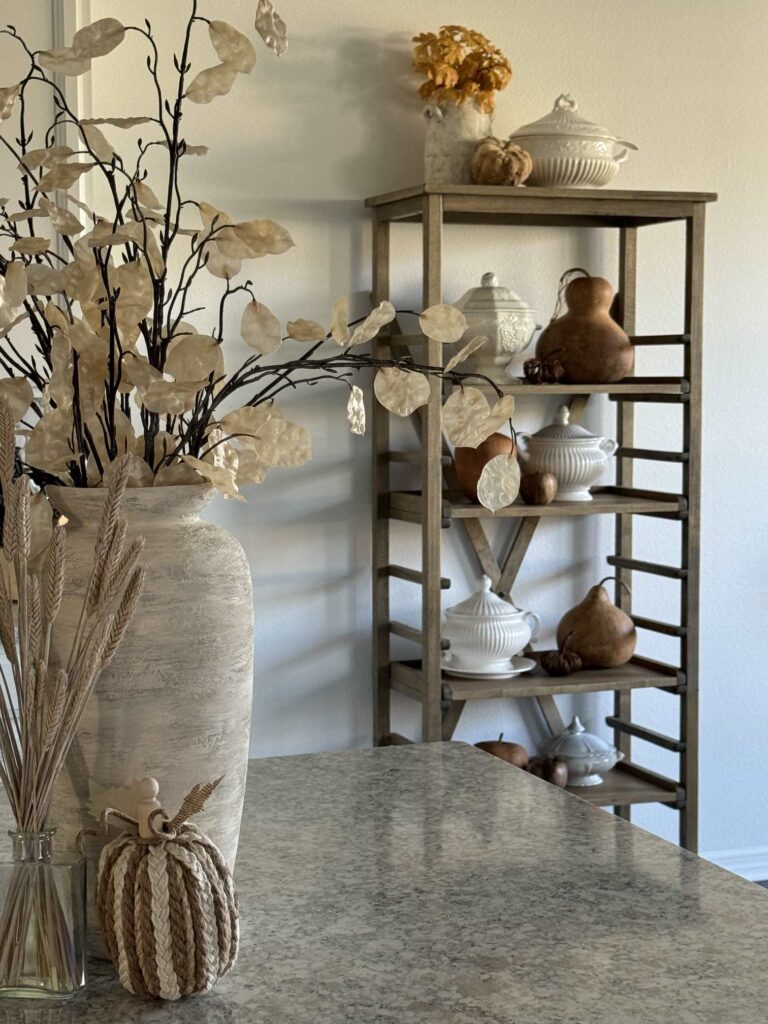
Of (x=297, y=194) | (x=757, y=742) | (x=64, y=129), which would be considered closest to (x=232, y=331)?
(x=297, y=194)

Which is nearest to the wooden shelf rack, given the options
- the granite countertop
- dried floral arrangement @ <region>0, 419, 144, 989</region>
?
the granite countertop

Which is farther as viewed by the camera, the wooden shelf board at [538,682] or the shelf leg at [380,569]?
the shelf leg at [380,569]

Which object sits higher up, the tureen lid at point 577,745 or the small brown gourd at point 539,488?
the small brown gourd at point 539,488

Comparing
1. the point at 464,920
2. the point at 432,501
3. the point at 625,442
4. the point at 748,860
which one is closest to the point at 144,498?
the point at 464,920

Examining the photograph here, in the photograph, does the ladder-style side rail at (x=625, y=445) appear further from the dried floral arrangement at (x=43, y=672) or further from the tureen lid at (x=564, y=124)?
the dried floral arrangement at (x=43, y=672)

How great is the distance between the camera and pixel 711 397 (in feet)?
12.2

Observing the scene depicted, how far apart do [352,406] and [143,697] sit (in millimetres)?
299

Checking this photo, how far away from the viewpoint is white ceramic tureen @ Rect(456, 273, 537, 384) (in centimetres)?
322

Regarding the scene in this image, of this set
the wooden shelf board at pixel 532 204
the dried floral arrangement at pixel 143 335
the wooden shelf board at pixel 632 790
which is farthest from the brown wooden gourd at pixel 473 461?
the dried floral arrangement at pixel 143 335

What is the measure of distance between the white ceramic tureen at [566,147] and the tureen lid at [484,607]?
989mm

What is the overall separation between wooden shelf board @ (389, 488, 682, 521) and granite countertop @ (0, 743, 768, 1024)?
1642mm

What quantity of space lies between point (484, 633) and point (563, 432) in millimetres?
550

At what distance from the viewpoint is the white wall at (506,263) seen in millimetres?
3283

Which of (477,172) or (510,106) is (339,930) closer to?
(477,172)
